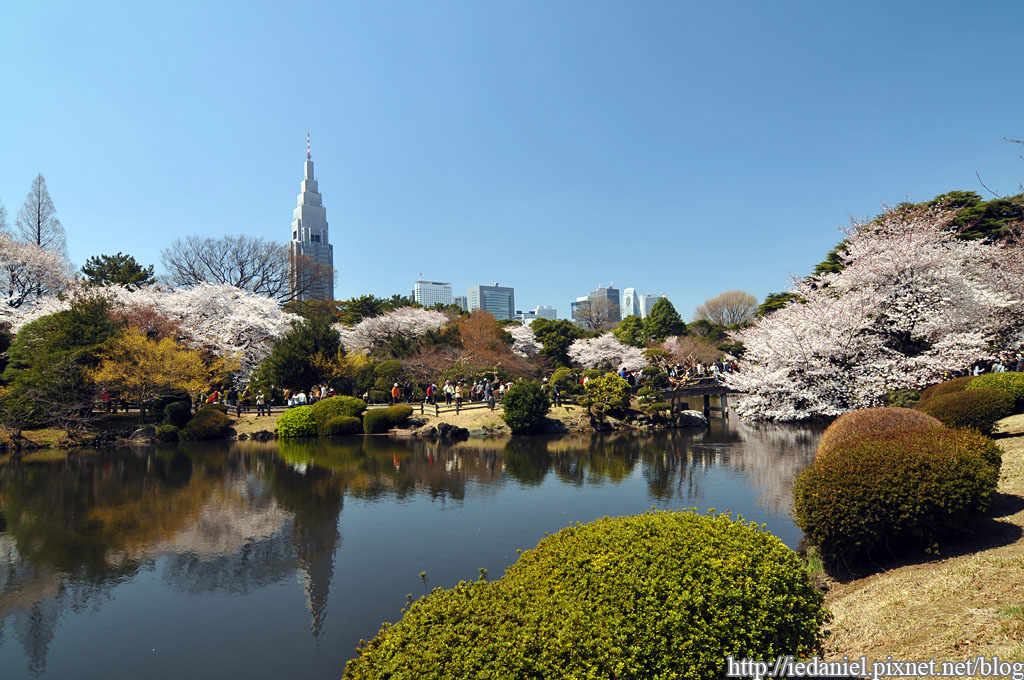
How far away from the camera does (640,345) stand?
2135 inches

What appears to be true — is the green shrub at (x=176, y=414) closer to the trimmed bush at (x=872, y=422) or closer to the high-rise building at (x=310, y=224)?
the trimmed bush at (x=872, y=422)

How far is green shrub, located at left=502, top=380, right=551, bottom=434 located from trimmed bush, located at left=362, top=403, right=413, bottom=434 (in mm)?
5544

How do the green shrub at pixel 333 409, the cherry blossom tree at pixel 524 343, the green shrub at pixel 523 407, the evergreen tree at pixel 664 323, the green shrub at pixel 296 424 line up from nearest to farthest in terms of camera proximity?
the green shrub at pixel 523 407, the green shrub at pixel 296 424, the green shrub at pixel 333 409, the cherry blossom tree at pixel 524 343, the evergreen tree at pixel 664 323

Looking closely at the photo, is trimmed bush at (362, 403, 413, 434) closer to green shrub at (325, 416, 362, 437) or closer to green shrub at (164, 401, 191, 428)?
green shrub at (325, 416, 362, 437)

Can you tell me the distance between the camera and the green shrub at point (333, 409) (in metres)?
28.3

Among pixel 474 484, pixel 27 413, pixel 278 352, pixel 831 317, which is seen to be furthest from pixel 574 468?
pixel 27 413

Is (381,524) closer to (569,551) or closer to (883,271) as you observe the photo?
(569,551)

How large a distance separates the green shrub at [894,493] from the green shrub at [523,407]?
2000 centimetres

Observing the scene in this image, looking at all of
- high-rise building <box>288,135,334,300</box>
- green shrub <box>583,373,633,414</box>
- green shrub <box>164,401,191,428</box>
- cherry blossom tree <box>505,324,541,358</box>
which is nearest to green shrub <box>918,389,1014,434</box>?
green shrub <box>583,373,633,414</box>

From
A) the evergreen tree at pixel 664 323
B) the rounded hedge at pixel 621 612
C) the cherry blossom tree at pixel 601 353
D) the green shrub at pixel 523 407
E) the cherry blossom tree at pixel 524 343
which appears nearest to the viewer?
the rounded hedge at pixel 621 612

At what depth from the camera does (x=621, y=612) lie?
375cm

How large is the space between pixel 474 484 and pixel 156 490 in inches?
384

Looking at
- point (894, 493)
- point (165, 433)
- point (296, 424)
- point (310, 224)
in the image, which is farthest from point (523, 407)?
point (310, 224)

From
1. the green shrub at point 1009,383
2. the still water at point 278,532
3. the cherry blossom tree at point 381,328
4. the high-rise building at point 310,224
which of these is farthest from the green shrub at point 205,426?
the high-rise building at point 310,224
